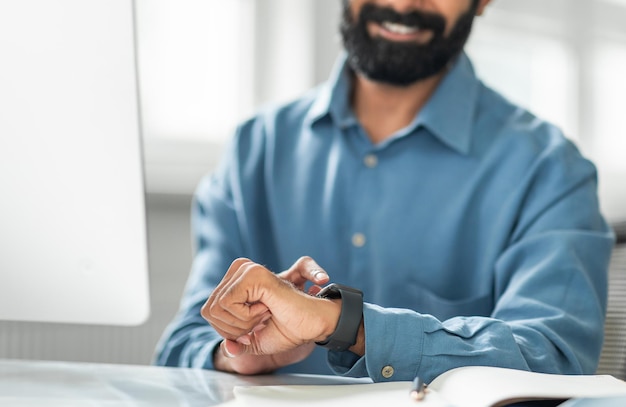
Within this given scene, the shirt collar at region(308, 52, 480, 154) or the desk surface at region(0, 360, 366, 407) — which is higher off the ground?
the shirt collar at region(308, 52, 480, 154)

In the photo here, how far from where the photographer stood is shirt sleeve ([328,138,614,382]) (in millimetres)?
1019

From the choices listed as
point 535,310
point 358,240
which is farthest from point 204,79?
point 535,310

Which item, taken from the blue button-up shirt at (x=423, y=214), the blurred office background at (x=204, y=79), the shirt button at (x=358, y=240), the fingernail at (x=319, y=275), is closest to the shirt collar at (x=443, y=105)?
the blue button-up shirt at (x=423, y=214)

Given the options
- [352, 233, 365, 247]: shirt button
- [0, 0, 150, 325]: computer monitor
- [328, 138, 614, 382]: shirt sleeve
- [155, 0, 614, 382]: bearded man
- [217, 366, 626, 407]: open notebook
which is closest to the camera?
[217, 366, 626, 407]: open notebook

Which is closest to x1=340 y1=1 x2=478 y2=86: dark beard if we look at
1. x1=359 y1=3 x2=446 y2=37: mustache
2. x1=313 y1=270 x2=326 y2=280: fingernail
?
x1=359 y1=3 x2=446 y2=37: mustache

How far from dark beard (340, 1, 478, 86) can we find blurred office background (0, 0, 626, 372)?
107 cm

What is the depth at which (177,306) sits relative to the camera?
274 cm

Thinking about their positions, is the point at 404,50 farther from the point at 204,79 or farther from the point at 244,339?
the point at 204,79

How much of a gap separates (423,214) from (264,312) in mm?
661

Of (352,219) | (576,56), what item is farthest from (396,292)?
(576,56)

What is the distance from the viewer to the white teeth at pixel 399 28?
1.70m

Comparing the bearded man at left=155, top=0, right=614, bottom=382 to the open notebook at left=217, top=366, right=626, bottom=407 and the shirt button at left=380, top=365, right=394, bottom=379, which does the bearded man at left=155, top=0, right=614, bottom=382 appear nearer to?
the shirt button at left=380, top=365, right=394, bottom=379

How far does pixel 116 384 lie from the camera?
36.5 inches

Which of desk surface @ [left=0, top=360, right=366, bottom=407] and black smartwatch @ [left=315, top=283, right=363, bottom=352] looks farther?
black smartwatch @ [left=315, top=283, right=363, bottom=352]
